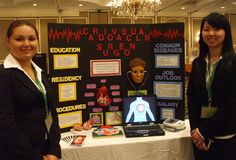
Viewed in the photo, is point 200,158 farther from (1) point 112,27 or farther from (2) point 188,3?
(2) point 188,3

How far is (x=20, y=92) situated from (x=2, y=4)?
769 cm

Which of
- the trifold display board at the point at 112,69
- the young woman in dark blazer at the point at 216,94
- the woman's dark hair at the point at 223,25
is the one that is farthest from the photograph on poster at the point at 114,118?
the woman's dark hair at the point at 223,25

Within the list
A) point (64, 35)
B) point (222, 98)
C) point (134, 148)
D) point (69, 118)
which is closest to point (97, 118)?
point (69, 118)

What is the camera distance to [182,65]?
2.21 meters

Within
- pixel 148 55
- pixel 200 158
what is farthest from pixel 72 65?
pixel 200 158

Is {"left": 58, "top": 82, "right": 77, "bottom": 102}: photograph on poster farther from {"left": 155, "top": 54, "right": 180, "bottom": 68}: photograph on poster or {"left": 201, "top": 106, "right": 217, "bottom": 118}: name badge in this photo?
{"left": 201, "top": 106, "right": 217, "bottom": 118}: name badge

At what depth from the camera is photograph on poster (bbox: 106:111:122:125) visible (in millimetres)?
2217

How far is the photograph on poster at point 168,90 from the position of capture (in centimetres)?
223

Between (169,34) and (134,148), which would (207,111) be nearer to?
(134,148)

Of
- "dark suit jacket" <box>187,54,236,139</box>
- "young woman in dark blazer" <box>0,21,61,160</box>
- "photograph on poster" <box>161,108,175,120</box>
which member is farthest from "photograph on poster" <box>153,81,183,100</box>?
"young woman in dark blazer" <box>0,21,61,160</box>

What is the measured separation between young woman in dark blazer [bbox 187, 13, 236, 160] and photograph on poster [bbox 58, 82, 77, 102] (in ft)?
3.07

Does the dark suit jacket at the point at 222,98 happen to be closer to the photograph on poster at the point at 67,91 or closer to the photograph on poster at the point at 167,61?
the photograph on poster at the point at 167,61

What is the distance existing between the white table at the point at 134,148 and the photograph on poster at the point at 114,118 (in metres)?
0.23

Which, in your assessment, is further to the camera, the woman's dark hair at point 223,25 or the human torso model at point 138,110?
the human torso model at point 138,110
